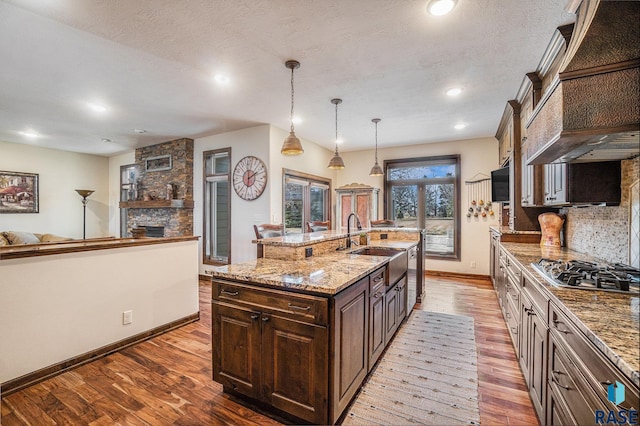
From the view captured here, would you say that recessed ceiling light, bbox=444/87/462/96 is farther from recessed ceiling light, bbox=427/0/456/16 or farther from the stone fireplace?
the stone fireplace

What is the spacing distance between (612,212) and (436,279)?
12.0ft

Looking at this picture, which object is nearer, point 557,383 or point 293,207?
point 557,383

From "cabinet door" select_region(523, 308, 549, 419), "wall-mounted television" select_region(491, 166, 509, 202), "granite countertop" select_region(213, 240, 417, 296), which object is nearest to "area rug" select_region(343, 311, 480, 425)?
"cabinet door" select_region(523, 308, 549, 419)

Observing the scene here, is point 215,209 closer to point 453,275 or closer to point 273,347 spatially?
point 273,347

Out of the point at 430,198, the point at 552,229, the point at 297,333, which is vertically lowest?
the point at 297,333

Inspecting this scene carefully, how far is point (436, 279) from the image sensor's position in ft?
18.4

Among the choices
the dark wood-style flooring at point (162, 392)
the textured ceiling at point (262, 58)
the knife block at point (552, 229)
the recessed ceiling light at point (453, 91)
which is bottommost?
the dark wood-style flooring at point (162, 392)

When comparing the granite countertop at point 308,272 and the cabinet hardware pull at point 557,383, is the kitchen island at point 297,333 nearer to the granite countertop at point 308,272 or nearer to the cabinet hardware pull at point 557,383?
the granite countertop at point 308,272

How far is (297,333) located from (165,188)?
5385 millimetres

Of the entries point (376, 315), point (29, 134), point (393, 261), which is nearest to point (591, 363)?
point (376, 315)

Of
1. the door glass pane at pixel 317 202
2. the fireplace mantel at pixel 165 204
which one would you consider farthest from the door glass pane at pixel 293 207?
the fireplace mantel at pixel 165 204

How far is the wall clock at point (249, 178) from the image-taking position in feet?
15.8

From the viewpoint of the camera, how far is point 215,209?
560 cm

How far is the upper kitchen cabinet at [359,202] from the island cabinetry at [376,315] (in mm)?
3673
